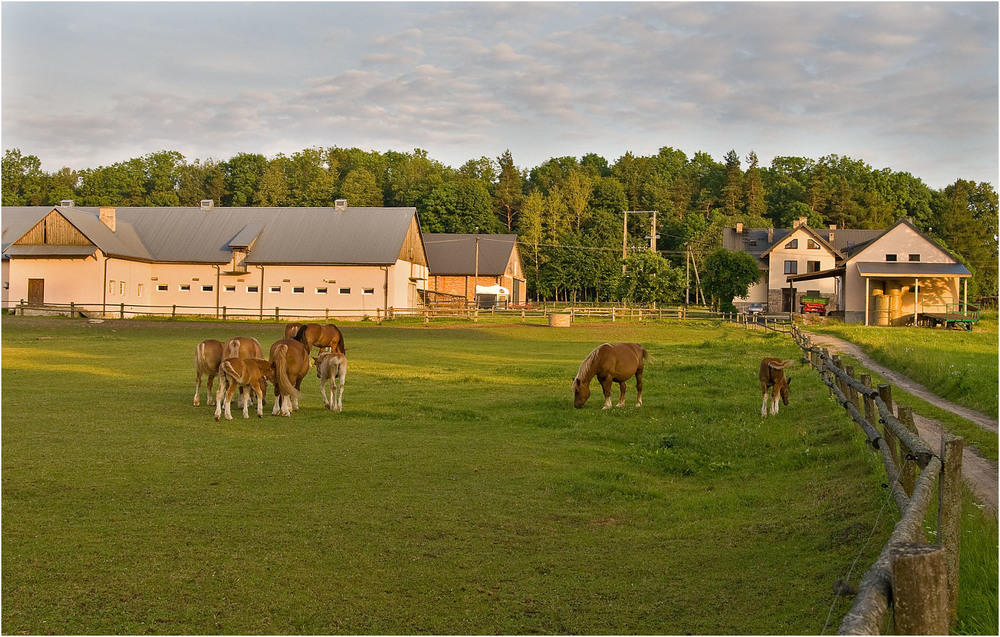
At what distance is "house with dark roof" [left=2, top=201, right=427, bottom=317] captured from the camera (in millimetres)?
52250

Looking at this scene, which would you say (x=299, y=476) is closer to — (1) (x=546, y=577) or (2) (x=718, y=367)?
(1) (x=546, y=577)

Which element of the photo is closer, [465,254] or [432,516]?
[432,516]

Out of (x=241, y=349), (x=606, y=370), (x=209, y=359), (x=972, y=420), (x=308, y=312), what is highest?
(x=308, y=312)

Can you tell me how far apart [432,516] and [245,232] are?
175 ft

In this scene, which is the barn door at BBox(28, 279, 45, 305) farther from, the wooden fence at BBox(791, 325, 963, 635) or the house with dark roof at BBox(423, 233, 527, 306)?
the wooden fence at BBox(791, 325, 963, 635)

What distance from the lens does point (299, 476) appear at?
10.0 m

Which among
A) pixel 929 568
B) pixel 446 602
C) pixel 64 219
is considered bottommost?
pixel 446 602

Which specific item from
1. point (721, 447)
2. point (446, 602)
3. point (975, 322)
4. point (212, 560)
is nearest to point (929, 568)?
point (446, 602)

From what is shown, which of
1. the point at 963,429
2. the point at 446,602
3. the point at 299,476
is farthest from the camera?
the point at 963,429

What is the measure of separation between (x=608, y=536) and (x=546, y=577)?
141 centimetres

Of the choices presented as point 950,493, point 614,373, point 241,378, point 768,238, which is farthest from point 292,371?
point 768,238

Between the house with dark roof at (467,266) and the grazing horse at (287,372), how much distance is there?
56472 millimetres

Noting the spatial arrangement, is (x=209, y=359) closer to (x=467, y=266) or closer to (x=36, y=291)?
(x=36, y=291)

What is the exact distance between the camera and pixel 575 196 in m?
117
